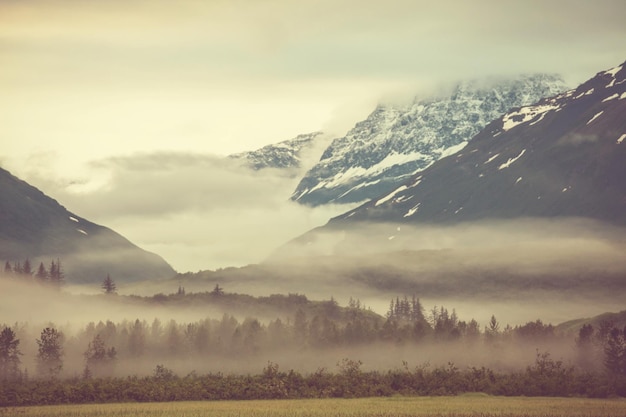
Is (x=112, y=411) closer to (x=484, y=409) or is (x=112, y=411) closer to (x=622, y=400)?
(x=484, y=409)

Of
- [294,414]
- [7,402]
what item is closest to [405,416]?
[294,414]

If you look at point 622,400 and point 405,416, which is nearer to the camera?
point 405,416

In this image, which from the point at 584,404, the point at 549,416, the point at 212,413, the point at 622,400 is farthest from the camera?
the point at 622,400

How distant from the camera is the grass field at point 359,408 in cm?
16225

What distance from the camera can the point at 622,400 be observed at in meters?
191

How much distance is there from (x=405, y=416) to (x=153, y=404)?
5165 centimetres

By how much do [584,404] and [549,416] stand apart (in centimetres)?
2421

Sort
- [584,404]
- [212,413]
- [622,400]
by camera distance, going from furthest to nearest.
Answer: [622,400] < [584,404] < [212,413]

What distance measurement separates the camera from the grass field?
16225 cm

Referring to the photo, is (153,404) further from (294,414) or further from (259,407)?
(294,414)

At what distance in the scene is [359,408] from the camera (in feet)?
573

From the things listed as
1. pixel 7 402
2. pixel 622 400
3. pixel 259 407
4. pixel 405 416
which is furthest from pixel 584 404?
pixel 7 402

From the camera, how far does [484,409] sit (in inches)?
6644

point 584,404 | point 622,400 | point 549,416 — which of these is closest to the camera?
point 549,416
